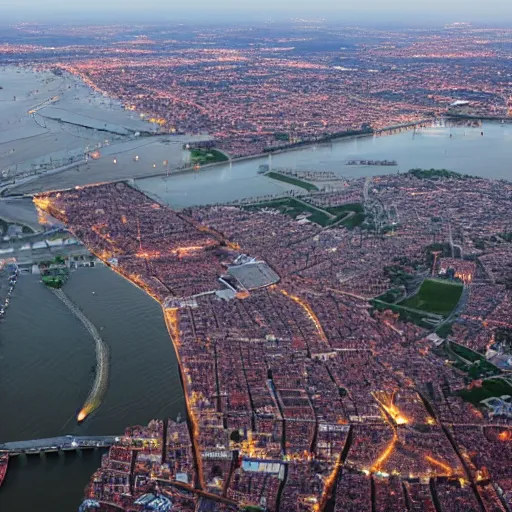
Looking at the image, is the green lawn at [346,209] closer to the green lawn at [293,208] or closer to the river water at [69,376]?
the green lawn at [293,208]

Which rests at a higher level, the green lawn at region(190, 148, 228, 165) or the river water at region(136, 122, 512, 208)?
the green lawn at region(190, 148, 228, 165)

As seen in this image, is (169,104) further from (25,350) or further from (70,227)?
(25,350)

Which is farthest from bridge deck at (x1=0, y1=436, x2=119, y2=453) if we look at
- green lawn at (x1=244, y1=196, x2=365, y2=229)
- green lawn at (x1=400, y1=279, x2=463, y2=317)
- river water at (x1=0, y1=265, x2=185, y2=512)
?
green lawn at (x1=244, y1=196, x2=365, y2=229)

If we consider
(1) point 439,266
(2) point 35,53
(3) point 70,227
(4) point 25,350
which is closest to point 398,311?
(1) point 439,266

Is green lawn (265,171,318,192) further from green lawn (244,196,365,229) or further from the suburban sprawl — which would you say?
green lawn (244,196,365,229)

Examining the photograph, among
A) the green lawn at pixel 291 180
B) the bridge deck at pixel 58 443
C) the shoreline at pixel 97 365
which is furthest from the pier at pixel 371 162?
the bridge deck at pixel 58 443

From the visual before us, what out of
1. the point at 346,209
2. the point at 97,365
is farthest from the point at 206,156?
the point at 97,365

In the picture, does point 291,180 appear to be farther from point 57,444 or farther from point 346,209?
point 57,444
